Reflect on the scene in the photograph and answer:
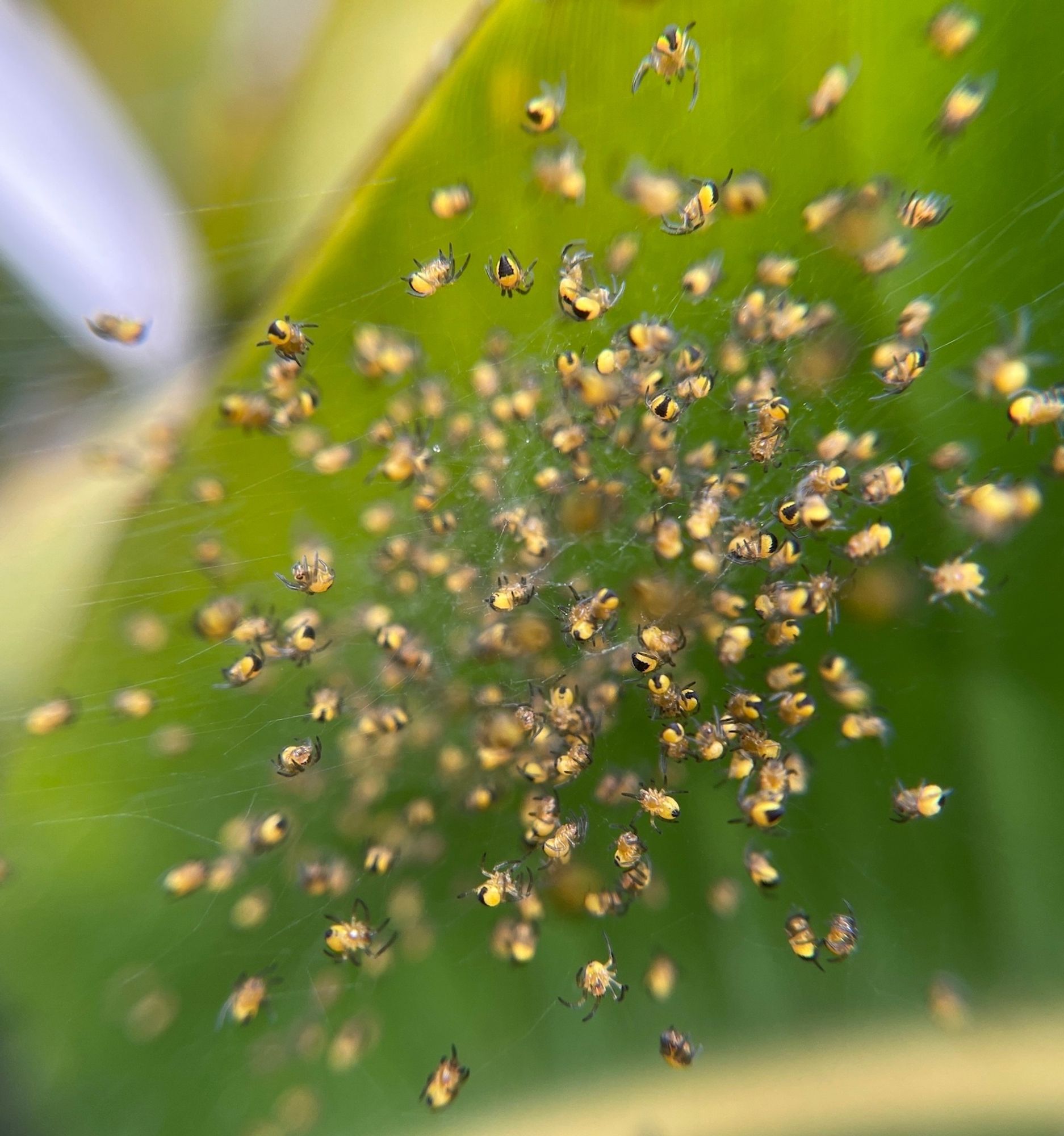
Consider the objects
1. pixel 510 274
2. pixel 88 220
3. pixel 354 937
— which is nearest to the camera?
pixel 510 274

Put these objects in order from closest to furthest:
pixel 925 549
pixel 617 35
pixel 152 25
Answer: pixel 617 35, pixel 152 25, pixel 925 549

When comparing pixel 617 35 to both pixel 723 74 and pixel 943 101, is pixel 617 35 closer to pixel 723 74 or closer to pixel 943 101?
pixel 723 74

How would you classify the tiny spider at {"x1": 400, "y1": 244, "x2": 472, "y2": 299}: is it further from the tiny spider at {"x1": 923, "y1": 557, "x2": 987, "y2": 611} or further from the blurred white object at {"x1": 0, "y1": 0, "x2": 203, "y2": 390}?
the tiny spider at {"x1": 923, "y1": 557, "x2": 987, "y2": 611}

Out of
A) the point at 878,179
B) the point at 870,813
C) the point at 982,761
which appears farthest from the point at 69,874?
the point at 878,179

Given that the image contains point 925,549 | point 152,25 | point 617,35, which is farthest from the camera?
point 925,549

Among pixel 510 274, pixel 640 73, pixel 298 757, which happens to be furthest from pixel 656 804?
pixel 640 73

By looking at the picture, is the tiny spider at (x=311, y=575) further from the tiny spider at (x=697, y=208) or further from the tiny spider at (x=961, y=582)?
the tiny spider at (x=961, y=582)

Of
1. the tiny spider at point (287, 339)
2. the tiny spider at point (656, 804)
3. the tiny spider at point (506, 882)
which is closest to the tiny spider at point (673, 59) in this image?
the tiny spider at point (287, 339)

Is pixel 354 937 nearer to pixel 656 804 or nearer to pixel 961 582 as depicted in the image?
pixel 656 804
